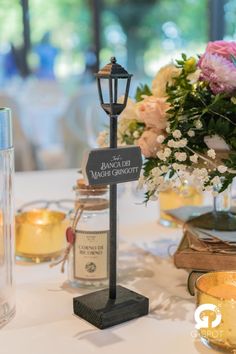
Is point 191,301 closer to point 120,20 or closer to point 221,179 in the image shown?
point 221,179

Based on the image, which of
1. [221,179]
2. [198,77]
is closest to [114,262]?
[221,179]

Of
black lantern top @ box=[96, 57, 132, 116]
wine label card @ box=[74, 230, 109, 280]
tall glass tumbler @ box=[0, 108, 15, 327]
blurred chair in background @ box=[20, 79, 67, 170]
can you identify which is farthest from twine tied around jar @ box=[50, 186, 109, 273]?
blurred chair in background @ box=[20, 79, 67, 170]

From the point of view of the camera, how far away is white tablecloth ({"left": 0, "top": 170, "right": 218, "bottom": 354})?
2.79ft

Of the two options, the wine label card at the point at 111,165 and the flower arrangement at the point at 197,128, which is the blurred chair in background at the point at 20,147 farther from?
the wine label card at the point at 111,165

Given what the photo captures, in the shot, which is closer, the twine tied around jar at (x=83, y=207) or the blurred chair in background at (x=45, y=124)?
the twine tied around jar at (x=83, y=207)

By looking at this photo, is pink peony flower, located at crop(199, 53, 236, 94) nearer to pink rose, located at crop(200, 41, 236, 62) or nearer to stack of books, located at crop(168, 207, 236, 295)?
pink rose, located at crop(200, 41, 236, 62)

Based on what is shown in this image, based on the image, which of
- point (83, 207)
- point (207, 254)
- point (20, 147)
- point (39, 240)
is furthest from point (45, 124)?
point (207, 254)

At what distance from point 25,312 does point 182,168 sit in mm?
335

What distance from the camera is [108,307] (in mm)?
937

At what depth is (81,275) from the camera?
1.07m
